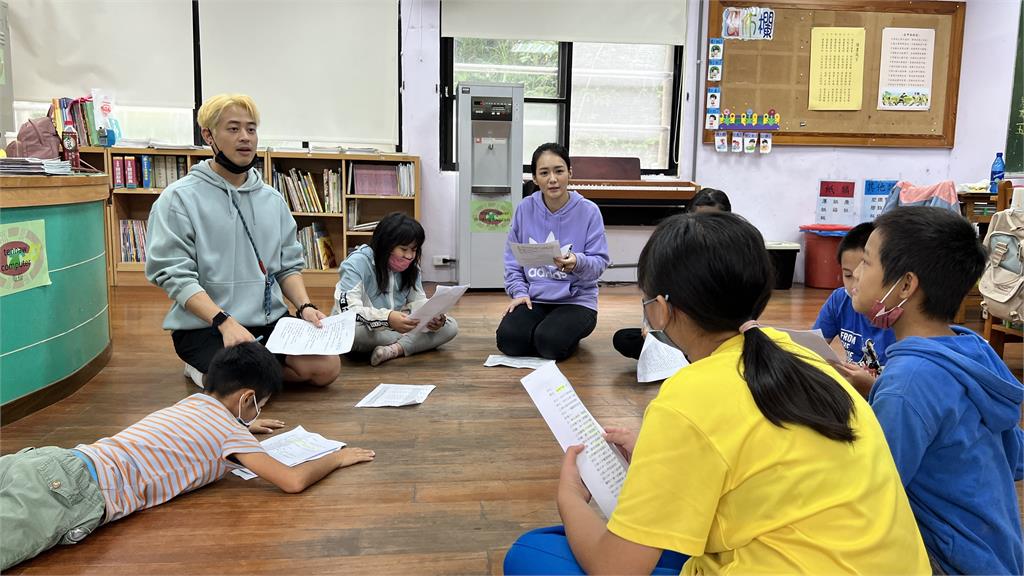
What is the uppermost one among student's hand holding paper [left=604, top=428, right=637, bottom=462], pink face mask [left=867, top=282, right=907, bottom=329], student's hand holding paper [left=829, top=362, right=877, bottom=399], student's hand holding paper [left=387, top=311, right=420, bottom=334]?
pink face mask [left=867, top=282, right=907, bottom=329]

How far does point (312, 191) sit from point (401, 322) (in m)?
2.60

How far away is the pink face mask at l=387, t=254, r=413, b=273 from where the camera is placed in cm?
316

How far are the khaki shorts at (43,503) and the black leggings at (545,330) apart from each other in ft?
6.48

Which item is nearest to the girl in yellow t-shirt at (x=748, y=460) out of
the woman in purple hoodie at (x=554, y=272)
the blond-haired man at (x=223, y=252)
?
the blond-haired man at (x=223, y=252)

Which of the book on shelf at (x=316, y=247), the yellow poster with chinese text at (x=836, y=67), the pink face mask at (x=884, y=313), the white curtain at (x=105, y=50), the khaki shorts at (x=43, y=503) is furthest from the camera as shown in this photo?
the yellow poster with chinese text at (x=836, y=67)

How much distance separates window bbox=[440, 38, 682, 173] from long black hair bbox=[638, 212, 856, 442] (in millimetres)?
4917

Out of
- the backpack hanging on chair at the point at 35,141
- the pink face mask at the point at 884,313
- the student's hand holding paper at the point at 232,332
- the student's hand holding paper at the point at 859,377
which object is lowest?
the student's hand holding paper at the point at 232,332

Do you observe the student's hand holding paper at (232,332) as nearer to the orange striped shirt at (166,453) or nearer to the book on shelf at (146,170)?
the orange striped shirt at (166,453)

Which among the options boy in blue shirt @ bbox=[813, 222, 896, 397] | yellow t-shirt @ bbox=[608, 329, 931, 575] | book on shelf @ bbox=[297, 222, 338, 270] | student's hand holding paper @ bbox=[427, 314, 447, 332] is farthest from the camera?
book on shelf @ bbox=[297, 222, 338, 270]

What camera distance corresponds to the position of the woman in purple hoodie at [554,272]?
3252 mm

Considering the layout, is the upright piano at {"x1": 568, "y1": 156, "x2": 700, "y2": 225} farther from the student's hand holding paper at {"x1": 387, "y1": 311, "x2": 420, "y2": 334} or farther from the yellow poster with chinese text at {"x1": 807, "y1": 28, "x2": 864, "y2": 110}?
the student's hand holding paper at {"x1": 387, "y1": 311, "x2": 420, "y2": 334}

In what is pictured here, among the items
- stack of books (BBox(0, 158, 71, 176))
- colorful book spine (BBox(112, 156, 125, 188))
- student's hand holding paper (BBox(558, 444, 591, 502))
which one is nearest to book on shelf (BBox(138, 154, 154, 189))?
colorful book spine (BBox(112, 156, 125, 188))

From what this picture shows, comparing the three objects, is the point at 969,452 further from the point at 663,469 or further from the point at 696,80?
the point at 696,80

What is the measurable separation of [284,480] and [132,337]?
2245mm
